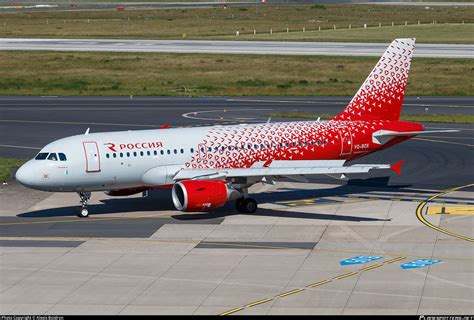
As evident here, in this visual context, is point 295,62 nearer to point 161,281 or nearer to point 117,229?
point 117,229

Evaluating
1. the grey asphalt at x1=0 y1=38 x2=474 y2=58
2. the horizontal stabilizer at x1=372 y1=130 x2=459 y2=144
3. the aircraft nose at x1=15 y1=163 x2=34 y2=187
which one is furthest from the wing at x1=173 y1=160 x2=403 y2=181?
the grey asphalt at x1=0 y1=38 x2=474 y2=58

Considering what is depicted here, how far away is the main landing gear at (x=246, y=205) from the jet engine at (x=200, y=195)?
7.58ft

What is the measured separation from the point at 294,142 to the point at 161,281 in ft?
57.8

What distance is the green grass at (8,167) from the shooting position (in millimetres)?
65312

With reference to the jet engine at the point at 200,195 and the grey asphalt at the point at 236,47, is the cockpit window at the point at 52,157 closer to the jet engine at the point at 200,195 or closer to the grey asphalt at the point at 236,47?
the jet engine at the point at 200,195

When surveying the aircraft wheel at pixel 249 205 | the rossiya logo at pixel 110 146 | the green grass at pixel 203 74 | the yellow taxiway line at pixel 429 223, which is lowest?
the green grass at pixel 203 74

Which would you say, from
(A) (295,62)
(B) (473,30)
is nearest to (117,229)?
(A) (295,62)

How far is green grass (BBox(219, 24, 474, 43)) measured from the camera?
522 ft

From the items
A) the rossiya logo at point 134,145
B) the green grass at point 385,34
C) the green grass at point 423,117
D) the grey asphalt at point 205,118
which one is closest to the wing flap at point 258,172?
the rossiya logo at point 134,145

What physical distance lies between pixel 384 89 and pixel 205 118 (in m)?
32.4

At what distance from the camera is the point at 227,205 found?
56406 millimetres

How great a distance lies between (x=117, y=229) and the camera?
5069 cm

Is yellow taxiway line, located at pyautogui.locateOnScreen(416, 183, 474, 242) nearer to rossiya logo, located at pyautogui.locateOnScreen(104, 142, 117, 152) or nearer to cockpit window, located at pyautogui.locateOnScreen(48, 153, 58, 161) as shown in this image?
rossiya logo, located at pyautogui.locateOnScreen(104, 142, 117, 152)

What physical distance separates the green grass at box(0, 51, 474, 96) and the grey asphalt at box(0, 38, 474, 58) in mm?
5654
